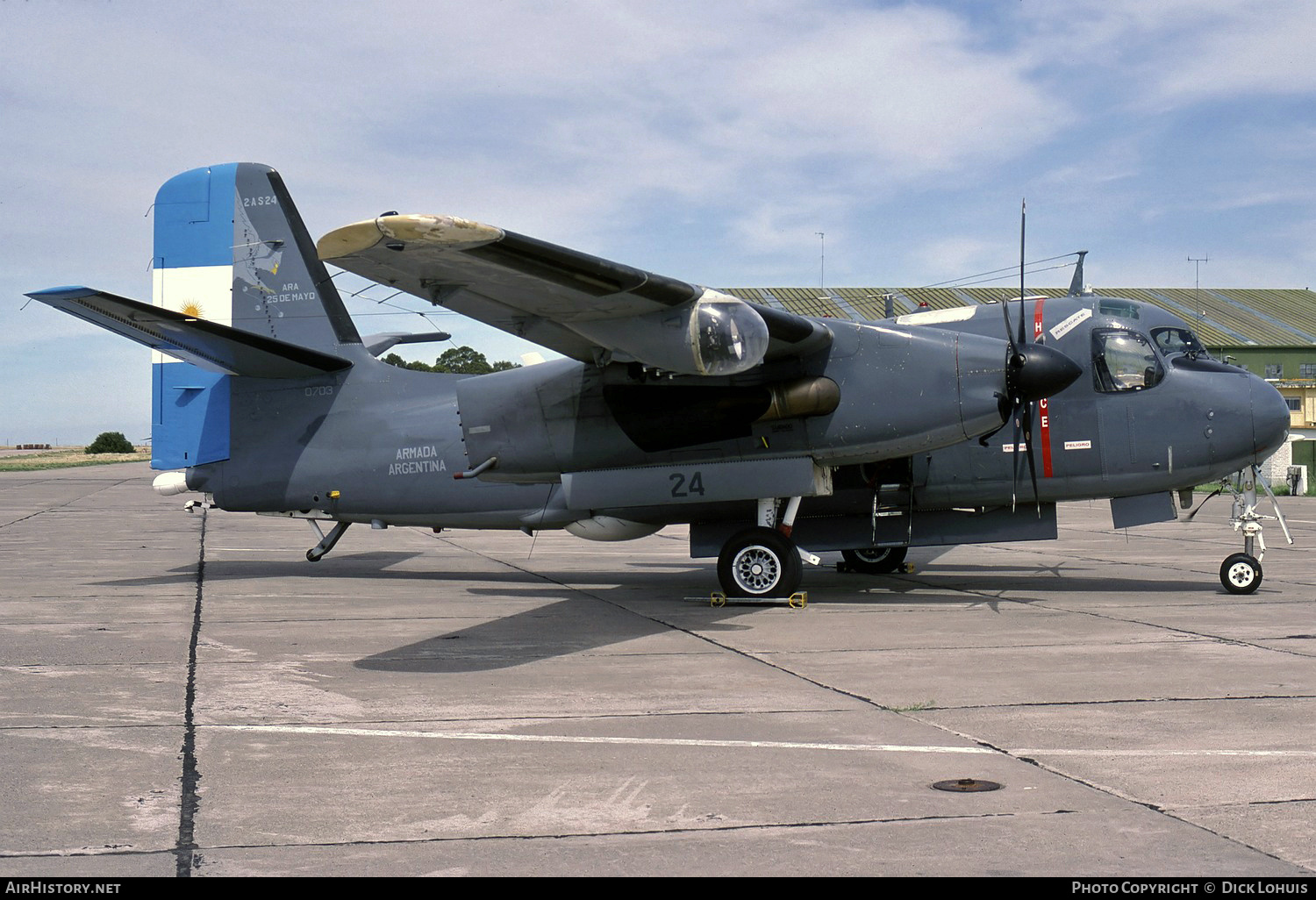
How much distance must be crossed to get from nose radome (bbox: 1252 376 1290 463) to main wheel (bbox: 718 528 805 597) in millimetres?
5462

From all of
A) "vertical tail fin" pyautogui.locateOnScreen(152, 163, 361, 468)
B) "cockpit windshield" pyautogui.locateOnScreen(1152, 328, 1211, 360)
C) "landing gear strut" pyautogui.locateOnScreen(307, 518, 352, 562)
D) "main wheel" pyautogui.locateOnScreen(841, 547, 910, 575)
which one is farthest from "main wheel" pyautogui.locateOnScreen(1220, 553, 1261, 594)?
"vertical tail fin" pyautogui.locateOnScreen(152, 163, 361, 468)

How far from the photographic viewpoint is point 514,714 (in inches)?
293

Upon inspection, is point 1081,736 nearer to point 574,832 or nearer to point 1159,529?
point 574,832

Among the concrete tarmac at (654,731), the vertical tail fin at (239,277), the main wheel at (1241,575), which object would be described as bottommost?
the concrete tarmac at (654,731)

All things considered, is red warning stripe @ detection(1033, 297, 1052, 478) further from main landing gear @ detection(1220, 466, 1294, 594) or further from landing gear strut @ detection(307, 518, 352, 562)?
landing gear strut @ detection(307, 518, 352, 562)

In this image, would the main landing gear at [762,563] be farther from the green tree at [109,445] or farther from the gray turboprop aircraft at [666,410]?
the green tree at [109,445]

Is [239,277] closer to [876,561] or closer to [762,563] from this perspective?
[762,563]

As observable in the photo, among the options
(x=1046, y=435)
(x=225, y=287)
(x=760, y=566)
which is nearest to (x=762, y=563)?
(x=760, y=566)

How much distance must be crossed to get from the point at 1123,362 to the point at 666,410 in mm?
5445

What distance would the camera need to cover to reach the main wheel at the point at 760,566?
12844mm

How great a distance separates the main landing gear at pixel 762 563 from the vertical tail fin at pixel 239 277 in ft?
21.4

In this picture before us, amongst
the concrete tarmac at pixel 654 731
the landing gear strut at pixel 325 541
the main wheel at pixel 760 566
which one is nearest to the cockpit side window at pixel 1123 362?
the concrete tarmac at pixel 654 731

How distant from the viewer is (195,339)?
46.9 feet

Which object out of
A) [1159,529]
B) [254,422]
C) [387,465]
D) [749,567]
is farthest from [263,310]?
[1159,529]
